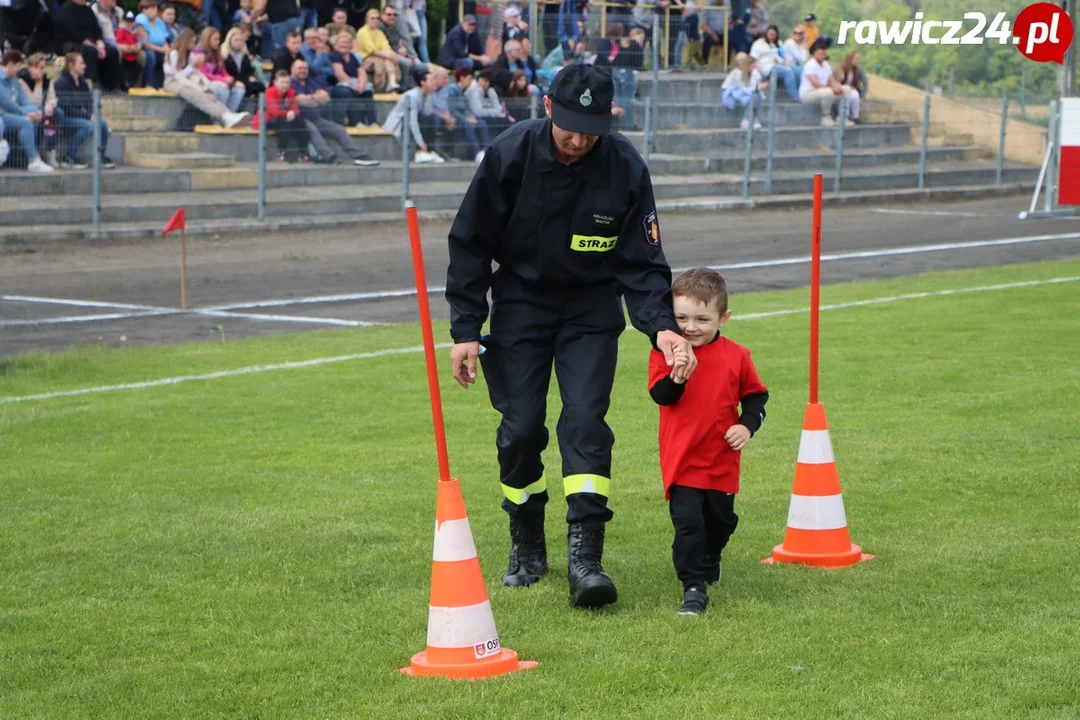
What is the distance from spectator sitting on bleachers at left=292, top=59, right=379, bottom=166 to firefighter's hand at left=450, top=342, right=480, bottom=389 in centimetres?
1807

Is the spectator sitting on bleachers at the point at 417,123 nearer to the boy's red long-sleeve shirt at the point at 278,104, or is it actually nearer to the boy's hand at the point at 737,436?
the boy's red long-sleeve shirt at the point at 278,104

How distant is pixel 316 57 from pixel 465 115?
8.12 ft

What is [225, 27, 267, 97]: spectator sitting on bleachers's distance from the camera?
77.8ft

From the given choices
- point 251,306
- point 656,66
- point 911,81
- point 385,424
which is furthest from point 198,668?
point 911,81

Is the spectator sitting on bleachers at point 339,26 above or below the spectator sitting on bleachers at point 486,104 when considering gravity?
above

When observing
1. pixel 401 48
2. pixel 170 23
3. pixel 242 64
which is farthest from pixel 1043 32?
pixel 170 23

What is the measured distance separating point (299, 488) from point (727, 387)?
8.97ft

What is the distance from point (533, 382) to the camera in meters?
5.72

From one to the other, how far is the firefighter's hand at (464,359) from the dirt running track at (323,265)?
22.8ft

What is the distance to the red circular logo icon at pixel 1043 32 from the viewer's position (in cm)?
3159

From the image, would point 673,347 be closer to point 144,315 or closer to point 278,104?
point 144,315

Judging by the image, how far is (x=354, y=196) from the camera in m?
23.5

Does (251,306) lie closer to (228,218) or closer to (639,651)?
(228,218)

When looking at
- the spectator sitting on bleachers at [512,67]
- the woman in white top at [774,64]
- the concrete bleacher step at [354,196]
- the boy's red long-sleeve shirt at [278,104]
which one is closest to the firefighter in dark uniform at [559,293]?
the concrete bleacher step at [354,196]
